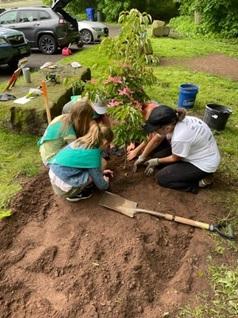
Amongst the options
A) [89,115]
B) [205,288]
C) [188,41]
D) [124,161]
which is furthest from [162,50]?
[205,288]

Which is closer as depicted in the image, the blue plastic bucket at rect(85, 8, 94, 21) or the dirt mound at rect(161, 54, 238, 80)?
the dirt mound at rect(161, 54, 238, 80)

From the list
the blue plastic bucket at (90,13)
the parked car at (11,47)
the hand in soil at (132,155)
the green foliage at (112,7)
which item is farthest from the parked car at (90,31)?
the hand in soil at (132,155)

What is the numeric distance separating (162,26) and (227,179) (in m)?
11.2

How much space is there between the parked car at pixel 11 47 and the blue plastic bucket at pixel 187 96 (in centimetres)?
442

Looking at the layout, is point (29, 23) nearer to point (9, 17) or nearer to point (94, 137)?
point (9, 17)

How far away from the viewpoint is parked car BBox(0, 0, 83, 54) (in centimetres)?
1143

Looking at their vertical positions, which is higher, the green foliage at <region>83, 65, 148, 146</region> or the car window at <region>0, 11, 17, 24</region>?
the green foliage at <region>83, 65, 148, 146</region>

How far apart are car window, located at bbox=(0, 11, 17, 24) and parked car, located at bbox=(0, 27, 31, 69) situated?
301cm

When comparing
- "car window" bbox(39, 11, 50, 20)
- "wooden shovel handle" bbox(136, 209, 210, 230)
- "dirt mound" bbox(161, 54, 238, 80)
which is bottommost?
"dirt mound" bbox(161, 54, 238, 80)

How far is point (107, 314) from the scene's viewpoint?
273cm

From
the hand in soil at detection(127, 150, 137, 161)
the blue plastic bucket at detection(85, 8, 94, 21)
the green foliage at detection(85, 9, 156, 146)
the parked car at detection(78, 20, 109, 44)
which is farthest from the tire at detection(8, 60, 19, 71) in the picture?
the blue plastic bucket at detection(85, 8, 94, 21)

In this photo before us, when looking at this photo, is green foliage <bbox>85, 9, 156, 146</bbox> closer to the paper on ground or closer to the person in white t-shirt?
the person in white t-shirt

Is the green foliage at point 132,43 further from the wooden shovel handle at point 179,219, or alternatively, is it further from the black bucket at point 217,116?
the black bucket at point 217,116

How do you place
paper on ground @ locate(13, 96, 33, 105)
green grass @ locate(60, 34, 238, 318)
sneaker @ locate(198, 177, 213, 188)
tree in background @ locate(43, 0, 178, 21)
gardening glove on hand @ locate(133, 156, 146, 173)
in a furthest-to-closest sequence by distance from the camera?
1. tree in background @ locate(43, 0, 178, 21)
2. paper on ground @ locate(13, 96, 33, 105)
3. gardening glove on hand @ locate(133, 156, 146, 173)
4. sneaker @ locate(198, 177, 213, 188)
5. green grass @ locate(60, 34, 238, 318)
